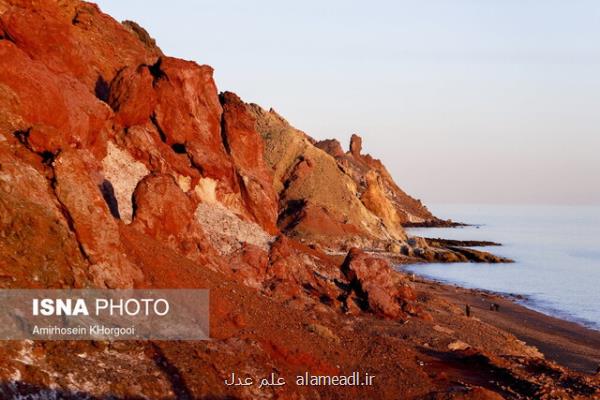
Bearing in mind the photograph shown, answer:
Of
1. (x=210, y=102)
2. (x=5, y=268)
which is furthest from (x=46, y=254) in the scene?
(x=210, y=102)

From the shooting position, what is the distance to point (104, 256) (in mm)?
17266

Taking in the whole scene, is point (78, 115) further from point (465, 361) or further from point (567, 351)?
point (567, 351)

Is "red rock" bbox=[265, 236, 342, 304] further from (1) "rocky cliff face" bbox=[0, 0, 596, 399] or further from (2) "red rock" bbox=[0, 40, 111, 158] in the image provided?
(2) "red rock" bbox=[0, 40, 111, 158]

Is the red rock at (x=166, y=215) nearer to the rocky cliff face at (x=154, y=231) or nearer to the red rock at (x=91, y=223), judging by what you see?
the rocky cliff face at (x=154, y=231)

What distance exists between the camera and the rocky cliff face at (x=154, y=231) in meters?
15.5

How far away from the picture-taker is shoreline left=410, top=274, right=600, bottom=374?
3152 centimetres

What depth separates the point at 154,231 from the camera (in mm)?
24219

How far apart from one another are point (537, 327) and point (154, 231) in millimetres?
26249

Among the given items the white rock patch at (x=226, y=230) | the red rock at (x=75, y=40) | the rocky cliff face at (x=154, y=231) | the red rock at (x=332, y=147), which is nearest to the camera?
the rocky cliff face at (x=154, y=231)

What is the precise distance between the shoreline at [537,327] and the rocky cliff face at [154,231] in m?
4.11

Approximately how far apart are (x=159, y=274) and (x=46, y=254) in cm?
388

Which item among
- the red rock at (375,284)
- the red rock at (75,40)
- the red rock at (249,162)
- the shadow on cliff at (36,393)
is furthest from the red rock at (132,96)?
the shadow on cliff at (36,393)

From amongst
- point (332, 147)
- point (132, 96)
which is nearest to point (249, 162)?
point (132, 96)

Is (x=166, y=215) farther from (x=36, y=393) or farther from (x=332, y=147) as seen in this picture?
(x=332, y=147)
